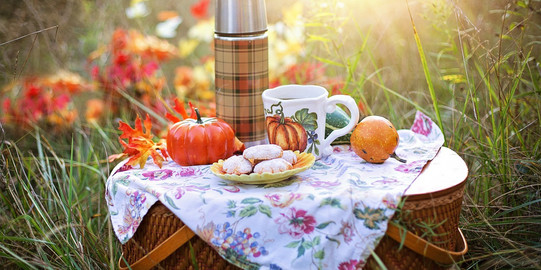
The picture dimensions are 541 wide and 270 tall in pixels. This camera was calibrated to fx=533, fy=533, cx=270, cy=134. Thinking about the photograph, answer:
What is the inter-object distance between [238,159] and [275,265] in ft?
0.99

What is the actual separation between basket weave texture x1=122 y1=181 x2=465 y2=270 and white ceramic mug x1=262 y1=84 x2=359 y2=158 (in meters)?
0.38

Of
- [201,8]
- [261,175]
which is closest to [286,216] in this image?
[261,175]

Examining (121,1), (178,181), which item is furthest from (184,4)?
(178,181)

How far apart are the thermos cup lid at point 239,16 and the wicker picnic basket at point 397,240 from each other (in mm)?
600

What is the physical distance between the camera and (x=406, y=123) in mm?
2531

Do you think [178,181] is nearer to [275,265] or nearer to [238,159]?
[238,159]

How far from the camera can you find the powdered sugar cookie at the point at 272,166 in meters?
1.38

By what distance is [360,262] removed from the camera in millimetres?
1267

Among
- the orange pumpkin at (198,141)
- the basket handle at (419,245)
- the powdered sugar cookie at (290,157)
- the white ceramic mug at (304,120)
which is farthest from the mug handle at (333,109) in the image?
the basket handle at (419,245)

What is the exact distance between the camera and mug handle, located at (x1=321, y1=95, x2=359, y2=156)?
158 centimetres

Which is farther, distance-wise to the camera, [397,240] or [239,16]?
[239,16]

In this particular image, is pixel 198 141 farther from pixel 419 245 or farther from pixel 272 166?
pixel 419 245

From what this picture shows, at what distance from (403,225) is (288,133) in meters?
0.45

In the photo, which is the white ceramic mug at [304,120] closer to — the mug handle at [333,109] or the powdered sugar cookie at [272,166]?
the mug handle at [333,109]
